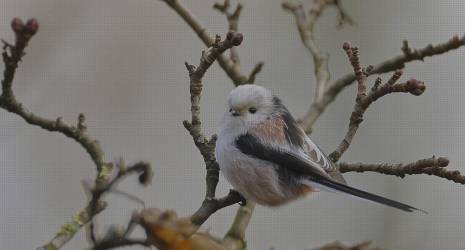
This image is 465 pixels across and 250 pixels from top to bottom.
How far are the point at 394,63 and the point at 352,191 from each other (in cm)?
42

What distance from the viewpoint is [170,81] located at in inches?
134

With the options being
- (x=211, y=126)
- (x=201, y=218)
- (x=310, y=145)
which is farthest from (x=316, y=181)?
(x=211, y=126)

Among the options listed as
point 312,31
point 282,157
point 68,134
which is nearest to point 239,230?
point 282,157

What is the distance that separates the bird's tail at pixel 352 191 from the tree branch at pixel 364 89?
6 centimetres

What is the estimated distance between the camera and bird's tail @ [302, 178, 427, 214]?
123cm

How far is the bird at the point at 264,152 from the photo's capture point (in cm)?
157

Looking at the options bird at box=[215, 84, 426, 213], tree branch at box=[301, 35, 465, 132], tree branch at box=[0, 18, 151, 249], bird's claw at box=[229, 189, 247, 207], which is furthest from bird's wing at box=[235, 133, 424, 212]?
tree branch at box=[0, 18, 151, 249]

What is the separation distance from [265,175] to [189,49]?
1.97 m

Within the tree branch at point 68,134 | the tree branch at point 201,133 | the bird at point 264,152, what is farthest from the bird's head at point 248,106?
the tree branch at point 68,134

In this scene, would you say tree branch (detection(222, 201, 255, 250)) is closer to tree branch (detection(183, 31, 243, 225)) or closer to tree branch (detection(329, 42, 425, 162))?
Result: tree branch (detection(183, 31, 243, 225))

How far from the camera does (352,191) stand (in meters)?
1.38

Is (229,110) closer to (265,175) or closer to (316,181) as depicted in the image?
(265,175)

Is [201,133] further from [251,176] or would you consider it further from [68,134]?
[68,134]

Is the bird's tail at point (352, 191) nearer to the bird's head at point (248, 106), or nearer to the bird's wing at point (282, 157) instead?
the bird's wing at point (282, 157)
